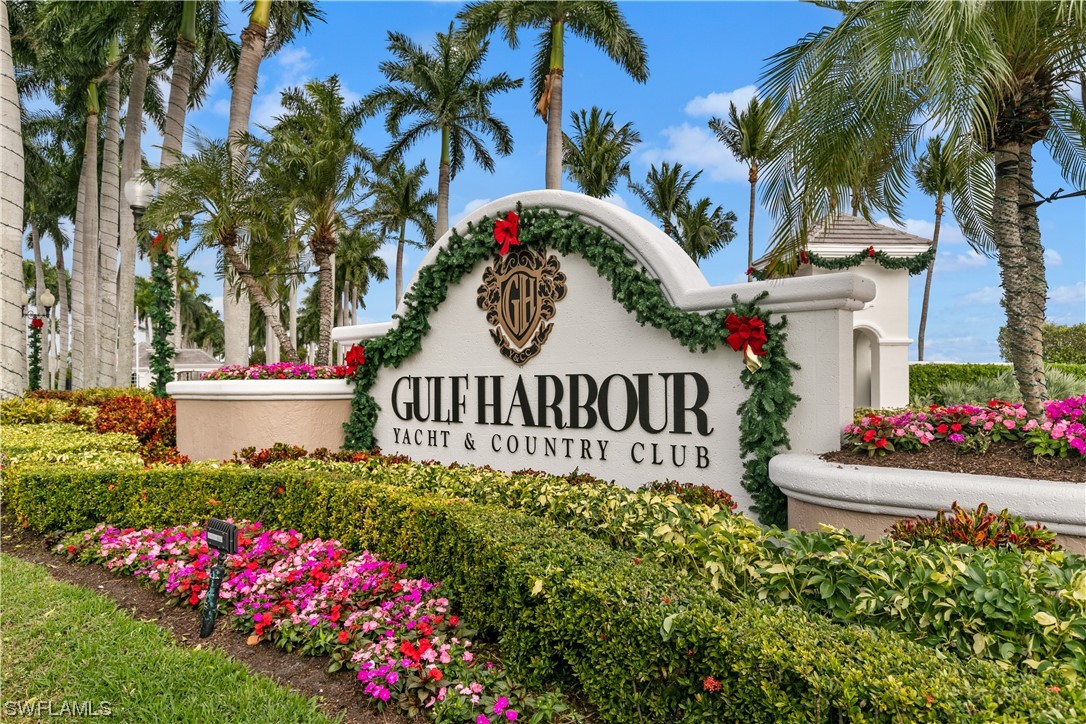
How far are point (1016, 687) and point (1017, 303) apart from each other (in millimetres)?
5088

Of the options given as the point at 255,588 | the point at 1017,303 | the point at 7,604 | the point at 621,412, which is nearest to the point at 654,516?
the point at 621,412

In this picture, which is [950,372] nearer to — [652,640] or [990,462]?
[990,462]

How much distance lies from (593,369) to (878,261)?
466 inches

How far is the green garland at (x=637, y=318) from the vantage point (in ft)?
17.0

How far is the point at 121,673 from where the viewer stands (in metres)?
3.62

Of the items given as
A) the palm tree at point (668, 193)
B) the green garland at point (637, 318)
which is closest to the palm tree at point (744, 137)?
the palm tree at point (668, 193)

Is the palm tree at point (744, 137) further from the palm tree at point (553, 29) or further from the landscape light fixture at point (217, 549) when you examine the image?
the landscape light fixture at point (217, 549)

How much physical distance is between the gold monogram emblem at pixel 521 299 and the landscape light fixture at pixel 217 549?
343 centimetres

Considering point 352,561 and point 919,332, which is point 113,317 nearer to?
point 352,561

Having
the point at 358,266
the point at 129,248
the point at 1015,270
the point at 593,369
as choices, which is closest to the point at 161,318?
the point at 129,248

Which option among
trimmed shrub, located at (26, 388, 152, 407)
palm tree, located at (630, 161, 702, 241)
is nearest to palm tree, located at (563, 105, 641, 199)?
palm tree, located at (630, 161, 702, 241)

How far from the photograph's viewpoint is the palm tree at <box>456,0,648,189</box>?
1884 centimetres

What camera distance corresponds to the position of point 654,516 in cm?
420

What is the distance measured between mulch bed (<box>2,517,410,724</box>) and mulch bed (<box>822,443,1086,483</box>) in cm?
354
